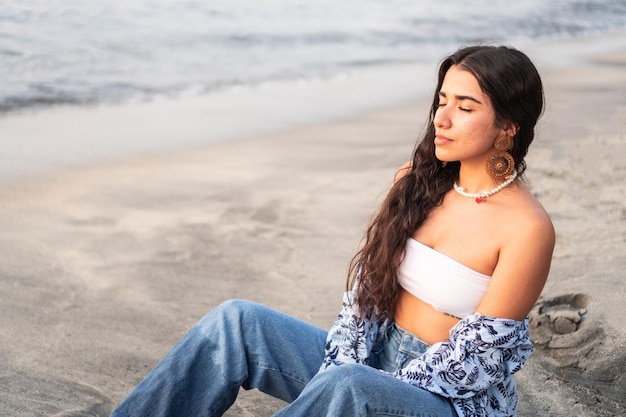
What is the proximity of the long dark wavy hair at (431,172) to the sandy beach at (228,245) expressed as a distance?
866 millimetres

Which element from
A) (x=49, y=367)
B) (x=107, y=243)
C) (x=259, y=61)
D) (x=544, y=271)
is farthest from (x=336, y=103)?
(x=544, y=271)

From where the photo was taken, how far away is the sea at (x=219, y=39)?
1001 cm

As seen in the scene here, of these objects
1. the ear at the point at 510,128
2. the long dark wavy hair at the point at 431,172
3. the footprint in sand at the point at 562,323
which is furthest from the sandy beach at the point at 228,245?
the ear at the point at 510,128

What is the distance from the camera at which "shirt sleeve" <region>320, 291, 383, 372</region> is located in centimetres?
267

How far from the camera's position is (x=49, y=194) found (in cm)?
579

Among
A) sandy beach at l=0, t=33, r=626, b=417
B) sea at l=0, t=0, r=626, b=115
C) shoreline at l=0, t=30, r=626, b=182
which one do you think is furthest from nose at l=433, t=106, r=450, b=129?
sea at l=0, t=0, r=626, b=115

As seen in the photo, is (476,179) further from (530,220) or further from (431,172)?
(530,220)

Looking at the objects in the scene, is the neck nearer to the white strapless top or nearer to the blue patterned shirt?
the white strapless top

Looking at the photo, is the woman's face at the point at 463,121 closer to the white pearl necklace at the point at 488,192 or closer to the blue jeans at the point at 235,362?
the white pearl necklace at the point at 488,192

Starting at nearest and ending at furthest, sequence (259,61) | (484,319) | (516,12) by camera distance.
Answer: (484,319), (259,61), (516,12)

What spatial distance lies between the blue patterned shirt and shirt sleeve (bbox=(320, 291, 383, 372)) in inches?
7.5

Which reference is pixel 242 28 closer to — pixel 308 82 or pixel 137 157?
pixel 308 82

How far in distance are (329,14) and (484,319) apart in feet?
47.0

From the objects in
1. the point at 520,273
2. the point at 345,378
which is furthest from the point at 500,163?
the point at 345,378
